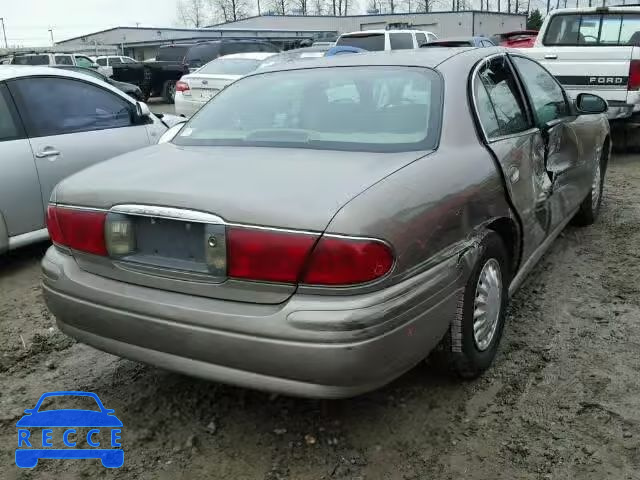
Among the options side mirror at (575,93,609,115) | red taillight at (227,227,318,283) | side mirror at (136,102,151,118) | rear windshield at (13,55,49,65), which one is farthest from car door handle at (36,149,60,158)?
rear windshield at (13,55,49,65)

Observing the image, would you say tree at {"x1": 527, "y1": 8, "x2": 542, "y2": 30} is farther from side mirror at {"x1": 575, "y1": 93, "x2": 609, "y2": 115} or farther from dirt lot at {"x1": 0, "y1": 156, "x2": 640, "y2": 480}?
dirt lot at {"x1": 0, "y1": 156, "x2": 640, "y2": 480}

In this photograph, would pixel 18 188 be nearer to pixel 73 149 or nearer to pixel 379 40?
pixel 73 149

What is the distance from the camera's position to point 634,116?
27.1 ft

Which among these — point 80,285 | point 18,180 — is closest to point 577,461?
point 80,285

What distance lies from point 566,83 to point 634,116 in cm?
110

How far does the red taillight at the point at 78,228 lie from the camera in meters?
2.47

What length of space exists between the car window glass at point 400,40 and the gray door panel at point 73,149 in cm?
1030

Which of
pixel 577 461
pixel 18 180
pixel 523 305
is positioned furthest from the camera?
pixel 18 180

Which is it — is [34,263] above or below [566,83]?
below

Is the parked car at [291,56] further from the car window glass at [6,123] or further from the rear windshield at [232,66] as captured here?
the car window glass at [6,123]

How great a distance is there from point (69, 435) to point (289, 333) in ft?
3.90

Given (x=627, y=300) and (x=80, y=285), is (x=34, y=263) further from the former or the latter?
(x=627, y=300)

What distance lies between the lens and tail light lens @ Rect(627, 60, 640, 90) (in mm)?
7637

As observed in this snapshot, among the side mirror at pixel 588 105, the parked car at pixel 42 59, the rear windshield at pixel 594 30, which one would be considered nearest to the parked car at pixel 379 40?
the rear windshield at pixel 594 30
